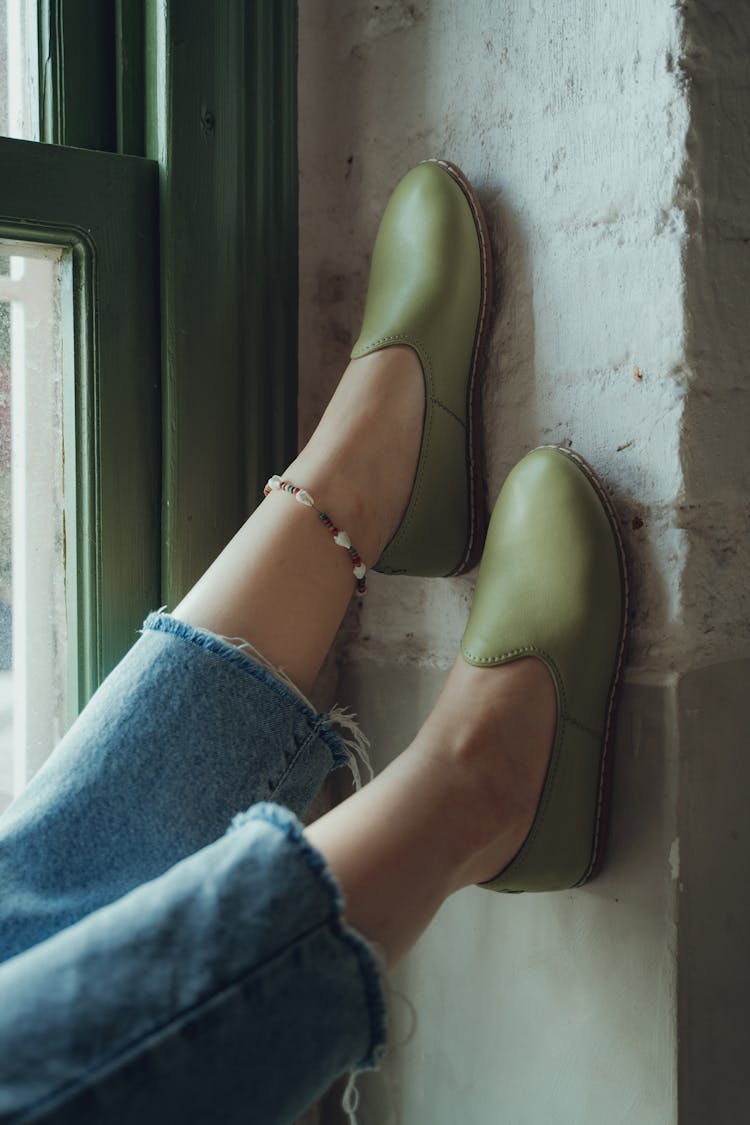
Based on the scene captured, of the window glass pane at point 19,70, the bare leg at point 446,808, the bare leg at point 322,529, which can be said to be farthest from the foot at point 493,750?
the window glass pane at point 19,70

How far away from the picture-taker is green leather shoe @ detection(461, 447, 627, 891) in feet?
2.62

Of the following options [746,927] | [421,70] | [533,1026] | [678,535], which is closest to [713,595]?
[678,535]

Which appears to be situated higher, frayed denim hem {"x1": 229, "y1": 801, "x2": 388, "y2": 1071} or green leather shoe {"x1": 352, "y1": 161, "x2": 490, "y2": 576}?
green leather shoe {"x1": 352, "y1": 161, "x2": 490, "y2": 576}

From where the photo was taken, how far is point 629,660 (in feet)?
2.69

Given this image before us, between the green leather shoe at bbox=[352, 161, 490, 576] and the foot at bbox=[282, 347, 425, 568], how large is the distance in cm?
1

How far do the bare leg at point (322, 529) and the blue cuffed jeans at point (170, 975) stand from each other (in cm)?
18

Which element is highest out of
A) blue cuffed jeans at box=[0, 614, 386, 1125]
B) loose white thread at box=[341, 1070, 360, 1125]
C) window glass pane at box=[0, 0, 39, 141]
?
window glass pane at box=[0, 0, 39, 141]

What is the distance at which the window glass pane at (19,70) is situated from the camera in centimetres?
93

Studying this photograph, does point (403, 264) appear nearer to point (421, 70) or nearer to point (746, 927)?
point (421, 70)

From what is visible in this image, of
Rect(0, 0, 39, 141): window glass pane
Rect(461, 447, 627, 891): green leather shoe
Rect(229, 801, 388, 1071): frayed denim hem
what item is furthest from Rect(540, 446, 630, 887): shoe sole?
Rect(0, 0, 39, 141): window glass pane

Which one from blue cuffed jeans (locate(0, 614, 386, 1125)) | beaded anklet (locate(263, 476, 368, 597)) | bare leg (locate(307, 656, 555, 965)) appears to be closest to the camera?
blue cuffed jeans (locate(0, 614, 386, 1125))

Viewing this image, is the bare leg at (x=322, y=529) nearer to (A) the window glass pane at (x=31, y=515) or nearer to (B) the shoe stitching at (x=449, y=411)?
(B) the shoe stitching at (x=449, y=411)

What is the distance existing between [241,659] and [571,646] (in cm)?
27

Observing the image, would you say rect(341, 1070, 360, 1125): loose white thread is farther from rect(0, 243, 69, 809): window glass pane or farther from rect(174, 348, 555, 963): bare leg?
rect(0, 243, 69, 809): window glass pane
